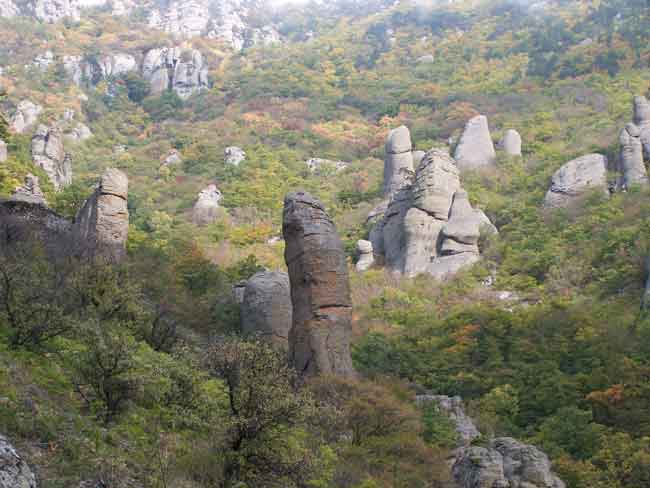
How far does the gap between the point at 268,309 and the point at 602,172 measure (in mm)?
26960

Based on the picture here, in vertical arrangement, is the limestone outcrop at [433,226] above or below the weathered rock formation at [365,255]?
above

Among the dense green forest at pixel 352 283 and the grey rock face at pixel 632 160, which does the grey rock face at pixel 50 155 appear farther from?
the grey rock face at pixel 632 160

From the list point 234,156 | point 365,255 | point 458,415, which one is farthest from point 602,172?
point 234,156

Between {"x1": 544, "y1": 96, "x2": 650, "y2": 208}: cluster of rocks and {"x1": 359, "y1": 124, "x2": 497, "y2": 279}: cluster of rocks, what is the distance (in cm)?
509

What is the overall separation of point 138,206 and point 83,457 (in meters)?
47.2

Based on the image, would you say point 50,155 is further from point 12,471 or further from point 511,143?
point 12,471

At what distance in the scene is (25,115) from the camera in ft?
247

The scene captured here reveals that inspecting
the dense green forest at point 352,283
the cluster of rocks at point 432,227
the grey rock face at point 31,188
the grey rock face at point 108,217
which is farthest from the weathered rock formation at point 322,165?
the grey rock face at point 108,217

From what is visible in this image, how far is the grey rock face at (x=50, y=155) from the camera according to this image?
4975cm

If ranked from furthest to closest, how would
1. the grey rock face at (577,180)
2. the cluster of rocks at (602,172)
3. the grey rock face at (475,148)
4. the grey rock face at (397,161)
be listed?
the grey rock face at (475,148) < the grey rock face at (397,161) < the grey rock face at (577,180) < the cluster of rocks at (602,172)

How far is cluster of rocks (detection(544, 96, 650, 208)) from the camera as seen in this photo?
4562 cm

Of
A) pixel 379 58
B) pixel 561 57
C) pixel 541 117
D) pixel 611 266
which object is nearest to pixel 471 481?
pixel 611 266

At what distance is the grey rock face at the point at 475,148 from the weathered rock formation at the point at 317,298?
37870 mm

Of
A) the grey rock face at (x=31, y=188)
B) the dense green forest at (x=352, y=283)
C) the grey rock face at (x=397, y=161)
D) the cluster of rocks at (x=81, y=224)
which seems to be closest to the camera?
the dense green forest at (x=352, y=283)
